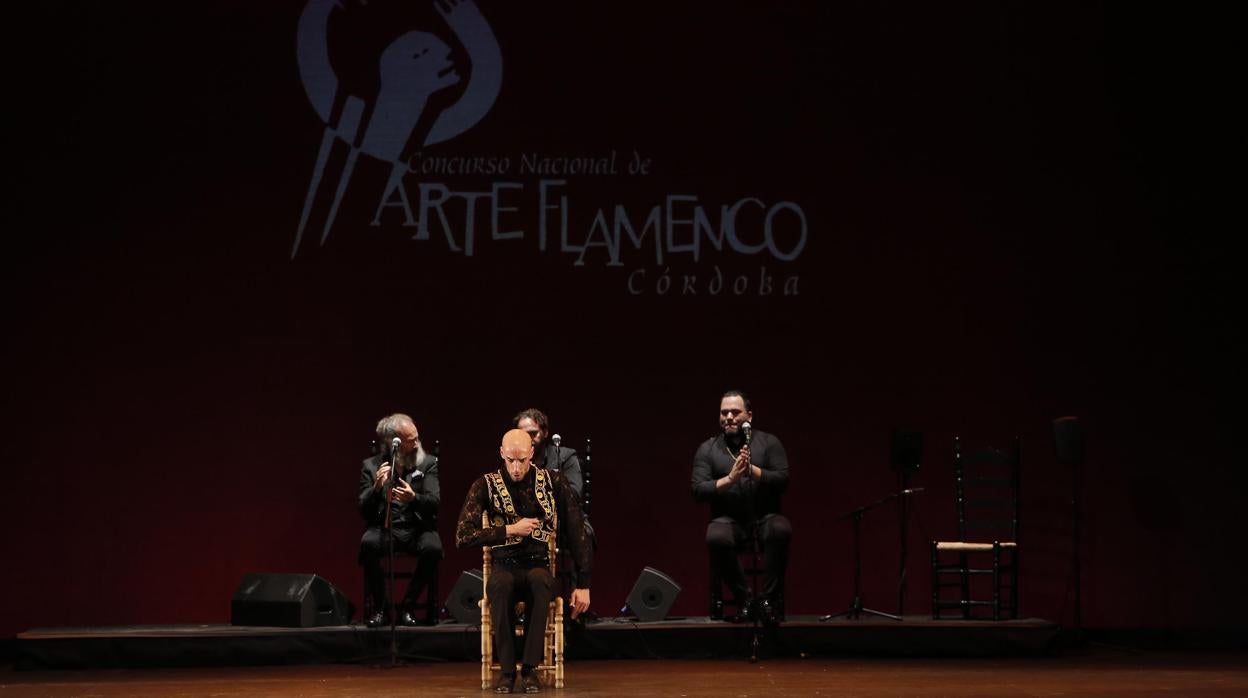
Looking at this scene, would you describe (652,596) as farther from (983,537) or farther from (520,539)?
(983,537)

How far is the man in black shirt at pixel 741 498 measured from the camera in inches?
277

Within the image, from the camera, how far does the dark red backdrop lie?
25.2 ft

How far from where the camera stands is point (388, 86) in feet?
25.8

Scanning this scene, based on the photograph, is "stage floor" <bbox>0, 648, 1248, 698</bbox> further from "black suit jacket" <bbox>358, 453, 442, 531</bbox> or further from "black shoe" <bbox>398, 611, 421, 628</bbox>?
"black suit jacket" <bbox>358, 453, 442, 531</bbox>

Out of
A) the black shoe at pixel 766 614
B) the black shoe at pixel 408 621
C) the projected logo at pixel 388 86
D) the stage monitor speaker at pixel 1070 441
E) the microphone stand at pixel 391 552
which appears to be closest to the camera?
the microphone stand at pixel 391 552

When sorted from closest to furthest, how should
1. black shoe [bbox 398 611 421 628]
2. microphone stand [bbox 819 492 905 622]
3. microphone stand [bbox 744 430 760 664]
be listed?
microphone stand [bbox 744 430 760 664] → black shoe [bbox 398 611 421 628] → microphone stand [bbox 819 492 905 622]

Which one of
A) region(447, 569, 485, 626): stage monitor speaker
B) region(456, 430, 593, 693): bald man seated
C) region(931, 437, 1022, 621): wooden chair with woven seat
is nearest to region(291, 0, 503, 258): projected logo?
region(447, 569, 485, 626): stage monitor speaker

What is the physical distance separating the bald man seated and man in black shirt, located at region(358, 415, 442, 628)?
1.04 meters

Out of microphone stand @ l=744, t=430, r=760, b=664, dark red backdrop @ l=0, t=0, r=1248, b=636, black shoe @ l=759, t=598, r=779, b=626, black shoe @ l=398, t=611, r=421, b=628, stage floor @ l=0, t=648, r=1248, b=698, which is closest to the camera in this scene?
stage floor @ l=0, t=648, r=1248, b=698

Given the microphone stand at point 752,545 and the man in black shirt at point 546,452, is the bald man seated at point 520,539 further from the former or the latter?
the microphone stand at point 752,545

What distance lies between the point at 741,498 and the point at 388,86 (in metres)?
2.93

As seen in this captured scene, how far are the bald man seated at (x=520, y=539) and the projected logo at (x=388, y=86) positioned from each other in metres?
2.36

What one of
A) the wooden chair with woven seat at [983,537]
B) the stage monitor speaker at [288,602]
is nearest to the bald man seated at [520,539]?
the stage monitor speaker at [288,602]

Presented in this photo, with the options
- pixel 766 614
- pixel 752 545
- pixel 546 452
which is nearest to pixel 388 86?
pixel 546 452
